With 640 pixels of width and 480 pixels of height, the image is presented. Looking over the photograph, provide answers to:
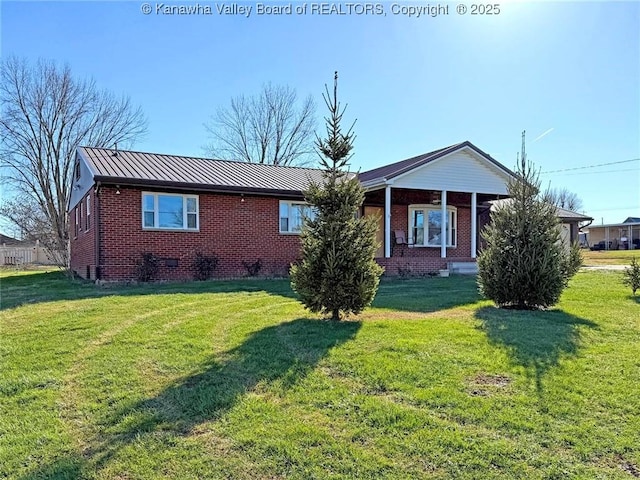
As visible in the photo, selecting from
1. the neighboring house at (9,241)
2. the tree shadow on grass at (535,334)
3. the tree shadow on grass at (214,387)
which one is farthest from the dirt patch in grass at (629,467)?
the neighboring house at (9,241)

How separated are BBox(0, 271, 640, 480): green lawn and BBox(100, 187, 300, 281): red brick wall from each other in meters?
5.75

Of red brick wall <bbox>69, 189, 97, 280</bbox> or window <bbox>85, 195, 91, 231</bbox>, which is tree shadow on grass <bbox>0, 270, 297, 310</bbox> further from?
window <bbox>85, 195, 91, 231</bbox>

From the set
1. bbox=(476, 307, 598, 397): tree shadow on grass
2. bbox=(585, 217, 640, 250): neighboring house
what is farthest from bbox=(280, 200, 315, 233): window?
bbox=(585, 217, 640, 250): neighboring house

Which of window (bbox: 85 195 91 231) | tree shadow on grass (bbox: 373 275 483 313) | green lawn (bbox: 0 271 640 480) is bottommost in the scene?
green lawn (bbox: 0 271 640 480)

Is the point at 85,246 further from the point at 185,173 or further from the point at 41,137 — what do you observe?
the point at 41,137

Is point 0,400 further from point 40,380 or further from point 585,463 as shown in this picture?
point 585,463

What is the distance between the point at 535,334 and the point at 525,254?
2.44 meters

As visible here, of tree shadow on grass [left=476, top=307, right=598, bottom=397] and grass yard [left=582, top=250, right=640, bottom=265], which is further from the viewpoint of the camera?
grass yard [left=582, top=250, right=640, bottom=265]

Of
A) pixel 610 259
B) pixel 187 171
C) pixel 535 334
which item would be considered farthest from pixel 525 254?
pixel 610 259

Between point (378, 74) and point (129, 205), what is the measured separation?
761 cm

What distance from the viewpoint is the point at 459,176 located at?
55.1ft

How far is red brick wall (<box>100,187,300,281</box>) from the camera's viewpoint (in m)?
12.7

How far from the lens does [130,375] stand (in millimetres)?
4656

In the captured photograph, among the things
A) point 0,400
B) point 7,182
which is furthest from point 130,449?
point 7,182
